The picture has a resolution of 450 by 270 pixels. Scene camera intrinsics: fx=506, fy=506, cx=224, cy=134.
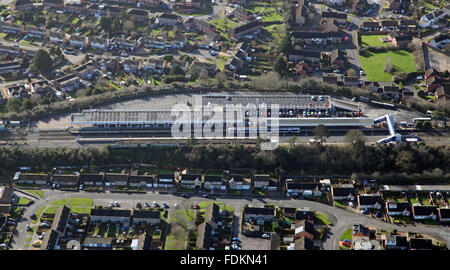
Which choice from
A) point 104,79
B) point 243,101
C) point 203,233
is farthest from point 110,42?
point 203,233

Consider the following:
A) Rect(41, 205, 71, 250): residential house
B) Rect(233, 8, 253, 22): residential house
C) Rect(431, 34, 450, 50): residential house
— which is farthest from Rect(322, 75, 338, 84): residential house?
Rect(41, 205, 71, 250): residential house

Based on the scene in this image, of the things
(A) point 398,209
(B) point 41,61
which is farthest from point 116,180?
(A) point 398,209

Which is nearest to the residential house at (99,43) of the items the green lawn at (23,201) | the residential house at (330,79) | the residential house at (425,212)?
the green lawn at (23,201)

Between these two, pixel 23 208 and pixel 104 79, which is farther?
pixel 104 79

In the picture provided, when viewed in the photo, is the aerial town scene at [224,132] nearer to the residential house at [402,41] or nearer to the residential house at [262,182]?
the residential house at [262,182]

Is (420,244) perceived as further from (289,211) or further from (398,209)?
(289,211)

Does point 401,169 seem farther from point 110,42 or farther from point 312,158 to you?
point 110,42

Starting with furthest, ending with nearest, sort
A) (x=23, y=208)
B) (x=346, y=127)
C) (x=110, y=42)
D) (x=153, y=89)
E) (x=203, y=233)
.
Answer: (x=110, y=42), (x=153, y=89), (x=346, y=127), (x=23, y=208), (x=203, y=233)
